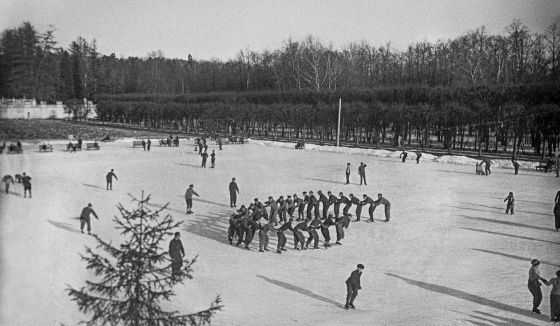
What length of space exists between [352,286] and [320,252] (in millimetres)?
4396

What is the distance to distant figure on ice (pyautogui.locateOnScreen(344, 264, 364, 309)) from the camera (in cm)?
1063

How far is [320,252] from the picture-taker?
594 inches

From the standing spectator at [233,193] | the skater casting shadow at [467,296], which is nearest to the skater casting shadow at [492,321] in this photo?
the skater casting shadow at [467,296]

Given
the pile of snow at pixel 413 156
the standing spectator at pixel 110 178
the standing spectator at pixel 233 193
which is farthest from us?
the pile of snow at pixel 413 156

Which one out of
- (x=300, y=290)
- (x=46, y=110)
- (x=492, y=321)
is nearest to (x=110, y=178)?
(x=300, y=290)

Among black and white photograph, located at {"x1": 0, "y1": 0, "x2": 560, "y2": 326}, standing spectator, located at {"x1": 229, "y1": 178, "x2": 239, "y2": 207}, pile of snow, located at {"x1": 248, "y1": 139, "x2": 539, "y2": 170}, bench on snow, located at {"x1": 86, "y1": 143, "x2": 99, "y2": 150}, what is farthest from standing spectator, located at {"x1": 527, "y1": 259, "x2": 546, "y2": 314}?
bench on snow, located at {"x1": 86, "y1": 143, "x2": 99, "y2": 150}

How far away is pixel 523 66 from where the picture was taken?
6406 centimetres

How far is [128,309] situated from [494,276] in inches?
407

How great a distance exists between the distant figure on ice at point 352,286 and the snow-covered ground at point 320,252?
0.23 metres

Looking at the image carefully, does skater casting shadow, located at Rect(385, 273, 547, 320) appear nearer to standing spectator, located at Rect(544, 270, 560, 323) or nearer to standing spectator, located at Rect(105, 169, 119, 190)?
standing spectator, located at Rect(544, 270, 560, 323)

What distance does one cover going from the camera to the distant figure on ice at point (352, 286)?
10.6 meters

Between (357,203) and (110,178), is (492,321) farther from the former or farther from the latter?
(110,178)

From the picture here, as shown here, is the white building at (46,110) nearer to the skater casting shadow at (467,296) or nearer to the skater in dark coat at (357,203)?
the skater casting shadow at (467,296)

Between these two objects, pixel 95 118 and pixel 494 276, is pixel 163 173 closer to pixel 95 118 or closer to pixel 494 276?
pixel 494 276
